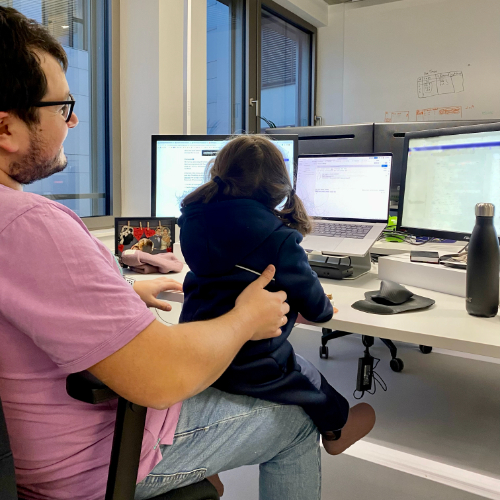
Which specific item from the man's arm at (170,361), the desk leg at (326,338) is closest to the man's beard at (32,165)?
the man's arm at (170,361)

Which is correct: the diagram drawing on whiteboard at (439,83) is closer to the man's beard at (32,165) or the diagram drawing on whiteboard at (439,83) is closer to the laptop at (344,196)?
the laptop at (344,196)

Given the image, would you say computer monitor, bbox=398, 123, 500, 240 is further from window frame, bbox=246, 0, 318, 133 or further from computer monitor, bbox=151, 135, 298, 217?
window frame, bbox=246, 0, 318, 133

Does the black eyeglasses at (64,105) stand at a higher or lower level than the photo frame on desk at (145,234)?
higher

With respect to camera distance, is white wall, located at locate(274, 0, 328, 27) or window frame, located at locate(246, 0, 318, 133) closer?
window frame, located at locate(246, 0, 318, 133)

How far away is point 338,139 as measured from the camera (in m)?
2.18

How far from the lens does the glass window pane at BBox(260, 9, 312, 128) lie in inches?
169


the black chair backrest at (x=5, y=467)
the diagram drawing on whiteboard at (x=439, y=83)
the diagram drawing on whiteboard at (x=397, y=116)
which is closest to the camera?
the black chair backrest at (x=5, y=467)

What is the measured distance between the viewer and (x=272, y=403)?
94cm

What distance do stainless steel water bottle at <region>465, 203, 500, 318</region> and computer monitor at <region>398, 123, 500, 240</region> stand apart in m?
0.32

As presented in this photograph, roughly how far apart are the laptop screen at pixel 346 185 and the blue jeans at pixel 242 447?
34.0 inches

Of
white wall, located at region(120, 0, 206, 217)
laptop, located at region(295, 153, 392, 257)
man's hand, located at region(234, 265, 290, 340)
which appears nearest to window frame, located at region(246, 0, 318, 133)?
white wall, located at region(120, 0, 206, 217)

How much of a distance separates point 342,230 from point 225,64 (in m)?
2.61

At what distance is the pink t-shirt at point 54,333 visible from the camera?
57 cm

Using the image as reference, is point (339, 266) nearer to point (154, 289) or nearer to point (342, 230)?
point (342, 230)
